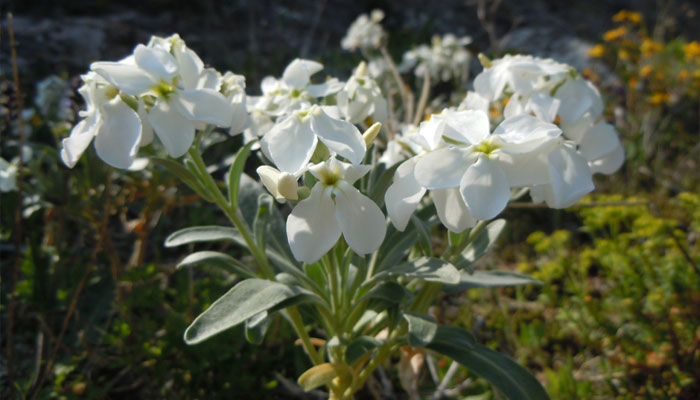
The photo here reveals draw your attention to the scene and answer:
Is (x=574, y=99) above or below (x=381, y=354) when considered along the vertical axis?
above

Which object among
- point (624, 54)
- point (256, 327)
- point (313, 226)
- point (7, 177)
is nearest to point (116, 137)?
point (313, 226)

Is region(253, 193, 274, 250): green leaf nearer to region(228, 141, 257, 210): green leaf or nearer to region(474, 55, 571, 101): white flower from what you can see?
region(228, 141, 257, 210): green leaf

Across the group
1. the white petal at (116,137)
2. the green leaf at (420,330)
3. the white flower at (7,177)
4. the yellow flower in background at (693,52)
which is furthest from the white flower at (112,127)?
the yellow flower in background at (693,52)

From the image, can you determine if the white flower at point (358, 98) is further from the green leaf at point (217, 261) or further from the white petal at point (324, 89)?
the green leaf at point (217, 261)

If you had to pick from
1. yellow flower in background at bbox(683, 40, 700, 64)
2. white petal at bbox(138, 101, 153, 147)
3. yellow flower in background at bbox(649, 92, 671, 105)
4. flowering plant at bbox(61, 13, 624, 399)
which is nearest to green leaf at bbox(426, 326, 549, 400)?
flowering plant at bbox(61, 13, 624, 399)

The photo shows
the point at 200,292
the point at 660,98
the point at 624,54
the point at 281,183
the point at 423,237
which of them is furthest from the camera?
the point at 624,54

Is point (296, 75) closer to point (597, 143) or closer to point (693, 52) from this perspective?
point (597, 143)

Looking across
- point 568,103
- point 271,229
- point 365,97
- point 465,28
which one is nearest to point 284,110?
point 365,97
